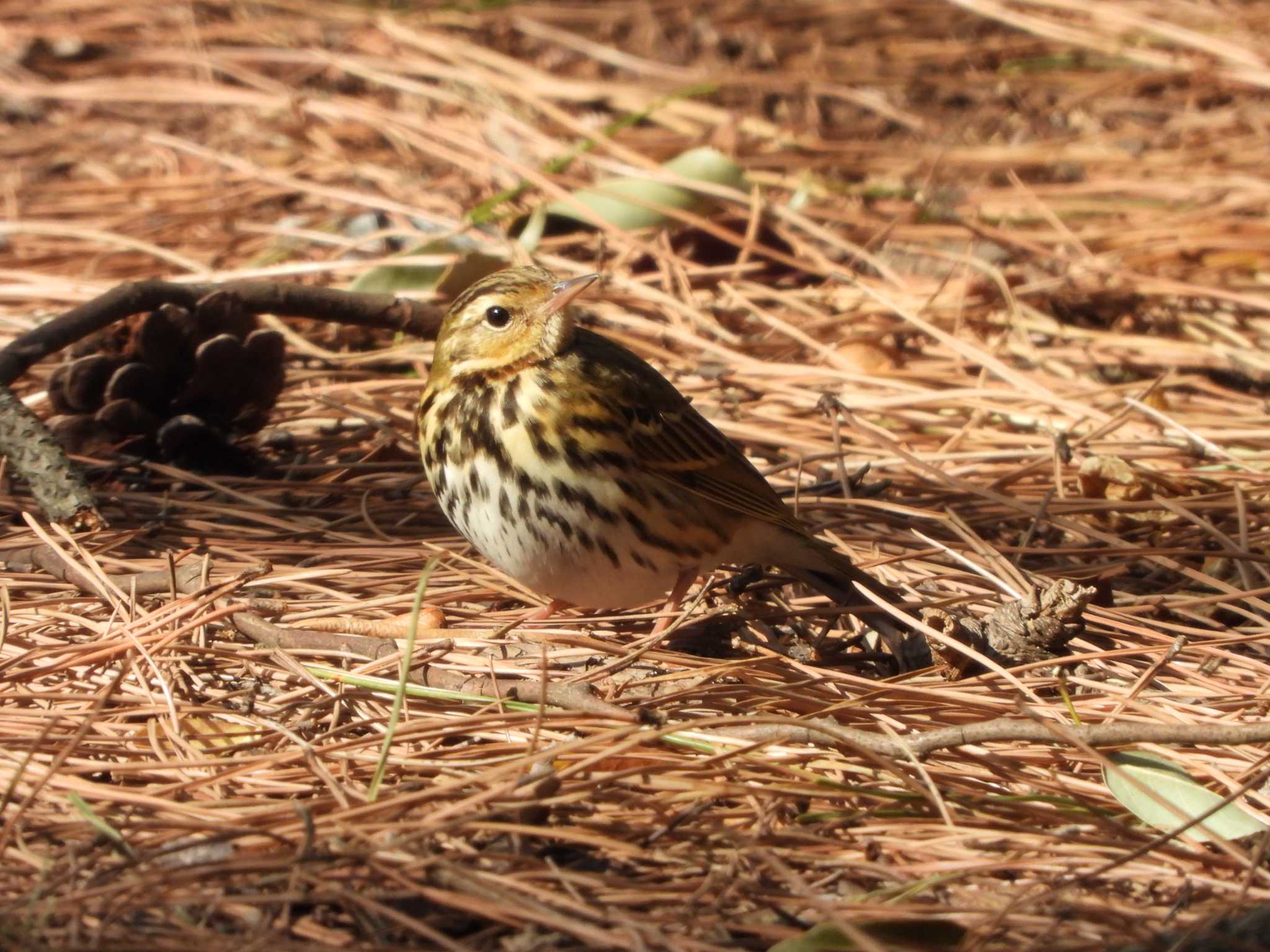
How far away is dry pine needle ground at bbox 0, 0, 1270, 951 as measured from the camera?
2.18 m

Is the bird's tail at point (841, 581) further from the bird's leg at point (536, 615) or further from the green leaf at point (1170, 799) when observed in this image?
the green leaf at point (1170, 799)

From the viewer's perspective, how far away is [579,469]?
3.09 meters

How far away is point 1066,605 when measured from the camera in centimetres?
305

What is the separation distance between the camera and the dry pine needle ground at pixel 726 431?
2180 mm

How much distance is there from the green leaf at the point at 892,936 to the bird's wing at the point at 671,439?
4.65 ft

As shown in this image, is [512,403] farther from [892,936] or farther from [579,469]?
[892,936]

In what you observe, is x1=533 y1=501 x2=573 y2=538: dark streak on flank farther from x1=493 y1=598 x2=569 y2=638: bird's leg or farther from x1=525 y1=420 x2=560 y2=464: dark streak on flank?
x1=493 y1=598 x2=569 y2=638: bird's leg

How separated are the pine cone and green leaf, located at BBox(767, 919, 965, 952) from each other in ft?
8.01

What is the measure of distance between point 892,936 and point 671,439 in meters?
1.55

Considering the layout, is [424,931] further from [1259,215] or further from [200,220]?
[1259,215]

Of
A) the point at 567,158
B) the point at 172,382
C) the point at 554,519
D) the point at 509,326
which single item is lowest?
the point at 554,519

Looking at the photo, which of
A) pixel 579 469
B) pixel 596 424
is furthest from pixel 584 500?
pixel 596 424

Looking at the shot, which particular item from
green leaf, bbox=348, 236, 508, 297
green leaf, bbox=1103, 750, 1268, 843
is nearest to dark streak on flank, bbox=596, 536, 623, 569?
green leaf, bbox=1103, 750, 1268, 843

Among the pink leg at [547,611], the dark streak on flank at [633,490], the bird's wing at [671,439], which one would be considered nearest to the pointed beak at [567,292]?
the bird's wing at [671,439]
